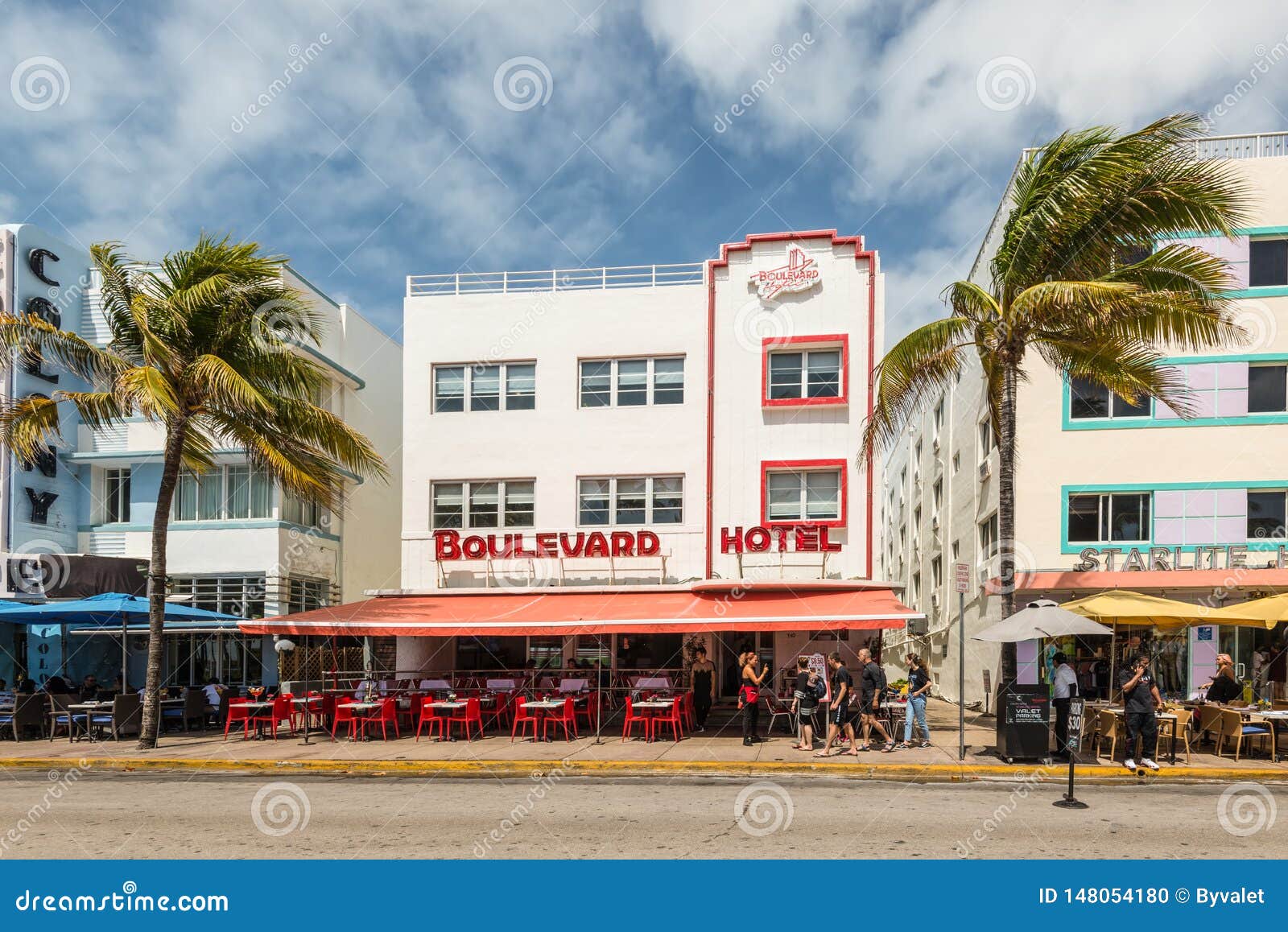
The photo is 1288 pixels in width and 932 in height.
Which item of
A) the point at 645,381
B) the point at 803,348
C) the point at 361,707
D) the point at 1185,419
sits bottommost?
the point at 361,707

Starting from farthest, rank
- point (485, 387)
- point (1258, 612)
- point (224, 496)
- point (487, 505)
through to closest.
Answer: point (224, 496)
point (485, 387)
point (487, 505)
point (1258, 612)

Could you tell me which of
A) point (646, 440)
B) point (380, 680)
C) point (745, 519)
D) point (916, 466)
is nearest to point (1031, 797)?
point (745, 519)

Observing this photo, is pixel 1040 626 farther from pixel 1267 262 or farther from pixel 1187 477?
pixel 1267 262

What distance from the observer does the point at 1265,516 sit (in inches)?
848

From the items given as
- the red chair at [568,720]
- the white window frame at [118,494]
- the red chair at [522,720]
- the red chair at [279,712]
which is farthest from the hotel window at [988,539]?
the white window frame at [118,494]

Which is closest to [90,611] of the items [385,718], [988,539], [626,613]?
[385,718]

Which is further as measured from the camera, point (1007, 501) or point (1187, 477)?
point (1187, 477)

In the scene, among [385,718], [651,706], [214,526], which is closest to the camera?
[651,706]

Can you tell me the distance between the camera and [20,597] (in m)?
23.5

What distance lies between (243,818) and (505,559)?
12.0 m

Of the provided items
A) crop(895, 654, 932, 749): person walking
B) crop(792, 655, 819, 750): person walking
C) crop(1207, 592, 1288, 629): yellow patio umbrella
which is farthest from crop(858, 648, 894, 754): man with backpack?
crop(1207, 592, 1288, 629): yellow patio umbrella

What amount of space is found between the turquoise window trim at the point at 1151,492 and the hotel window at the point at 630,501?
27.7ft

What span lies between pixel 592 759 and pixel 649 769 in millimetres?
1127

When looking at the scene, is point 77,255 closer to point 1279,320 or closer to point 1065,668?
point 1065,668
